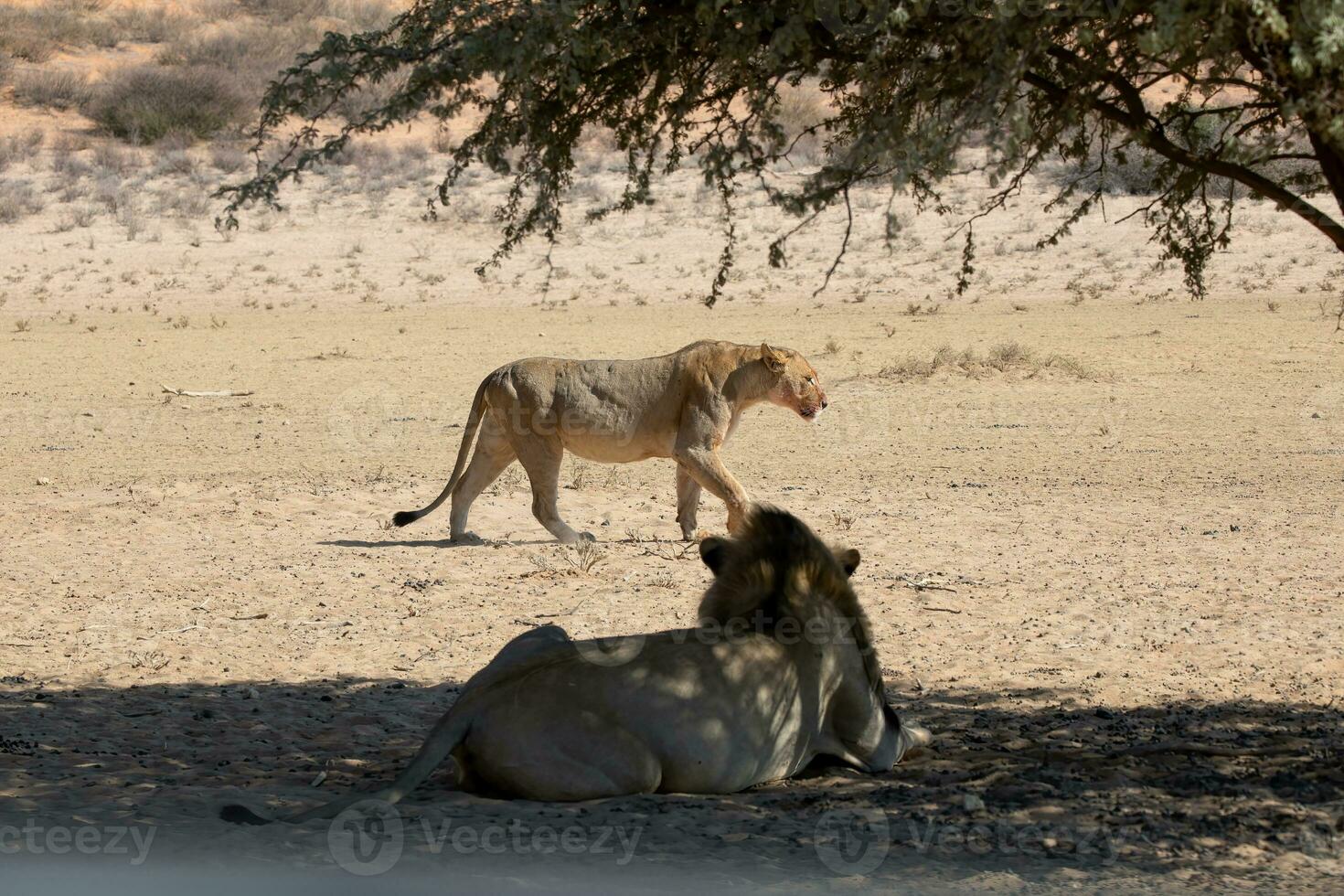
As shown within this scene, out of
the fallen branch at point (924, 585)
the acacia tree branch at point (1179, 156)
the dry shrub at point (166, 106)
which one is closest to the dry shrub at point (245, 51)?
the dry shrub at point (166, 106)

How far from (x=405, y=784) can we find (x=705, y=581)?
4158 millimetres

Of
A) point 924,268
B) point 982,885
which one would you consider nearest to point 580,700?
point 982,885

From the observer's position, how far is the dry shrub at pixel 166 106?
39.3m

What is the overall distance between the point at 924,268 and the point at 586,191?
27.4ft

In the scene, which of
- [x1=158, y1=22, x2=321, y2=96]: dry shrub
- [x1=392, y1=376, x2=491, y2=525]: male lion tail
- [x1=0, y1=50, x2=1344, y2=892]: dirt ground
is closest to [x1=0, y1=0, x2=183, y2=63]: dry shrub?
[x1=158, y1=22, x2=321, y2=96]: dry shrub

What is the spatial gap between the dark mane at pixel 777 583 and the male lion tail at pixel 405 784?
1106 mm

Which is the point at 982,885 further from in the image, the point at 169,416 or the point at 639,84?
the point at 169,416

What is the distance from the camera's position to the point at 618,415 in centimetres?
1048

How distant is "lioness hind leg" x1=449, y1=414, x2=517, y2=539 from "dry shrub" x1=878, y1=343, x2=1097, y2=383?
27.0 ft

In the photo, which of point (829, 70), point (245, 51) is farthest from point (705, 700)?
point (245, 51)

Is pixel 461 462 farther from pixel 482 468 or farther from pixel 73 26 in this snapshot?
pixel 73 26

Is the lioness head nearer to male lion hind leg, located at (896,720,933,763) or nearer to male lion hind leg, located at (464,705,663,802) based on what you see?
male lion hind leg, located at (896,720,933,763)

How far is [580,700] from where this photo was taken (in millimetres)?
5371

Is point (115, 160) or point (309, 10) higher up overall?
point (309, 10)
